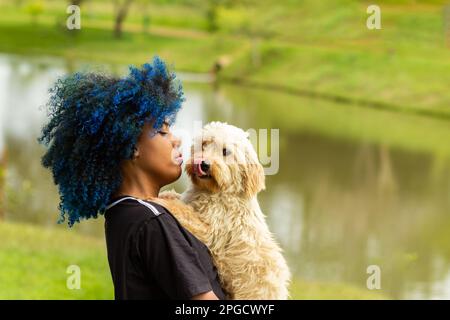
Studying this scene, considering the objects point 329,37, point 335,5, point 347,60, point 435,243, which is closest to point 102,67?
point 435,243

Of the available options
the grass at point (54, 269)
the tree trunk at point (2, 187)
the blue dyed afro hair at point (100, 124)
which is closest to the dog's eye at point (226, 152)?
the blue dyed afro hair at point (100, 124)

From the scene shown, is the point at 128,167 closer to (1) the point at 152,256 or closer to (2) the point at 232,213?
(1) the point at 152,256

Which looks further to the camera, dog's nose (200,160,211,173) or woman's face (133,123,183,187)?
dog's nose (200,160,211,173)

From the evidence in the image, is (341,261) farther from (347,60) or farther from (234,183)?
(347,60)

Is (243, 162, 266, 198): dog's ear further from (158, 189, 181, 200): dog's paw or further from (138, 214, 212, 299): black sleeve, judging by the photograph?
(138, 214, 212, 299): black sleeve

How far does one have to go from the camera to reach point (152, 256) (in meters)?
2.22

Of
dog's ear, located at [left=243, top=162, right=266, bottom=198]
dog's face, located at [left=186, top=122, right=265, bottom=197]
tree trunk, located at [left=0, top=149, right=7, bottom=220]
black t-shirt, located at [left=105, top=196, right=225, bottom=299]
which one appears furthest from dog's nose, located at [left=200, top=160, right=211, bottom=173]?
tree trunk, located at [left=0, top=149, right=7, bottom=220]

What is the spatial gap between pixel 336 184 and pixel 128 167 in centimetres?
1926

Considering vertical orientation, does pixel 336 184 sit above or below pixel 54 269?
below

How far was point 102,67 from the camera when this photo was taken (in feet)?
8.64

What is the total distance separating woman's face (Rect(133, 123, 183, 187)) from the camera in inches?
94.3

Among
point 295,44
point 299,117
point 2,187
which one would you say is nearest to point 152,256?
point 2,187

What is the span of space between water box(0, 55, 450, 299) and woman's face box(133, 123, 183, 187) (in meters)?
3.31

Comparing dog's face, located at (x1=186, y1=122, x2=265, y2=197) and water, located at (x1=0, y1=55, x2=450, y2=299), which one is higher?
dog's face, located at (x1=186, y1=122, x2=265, y2=197)
